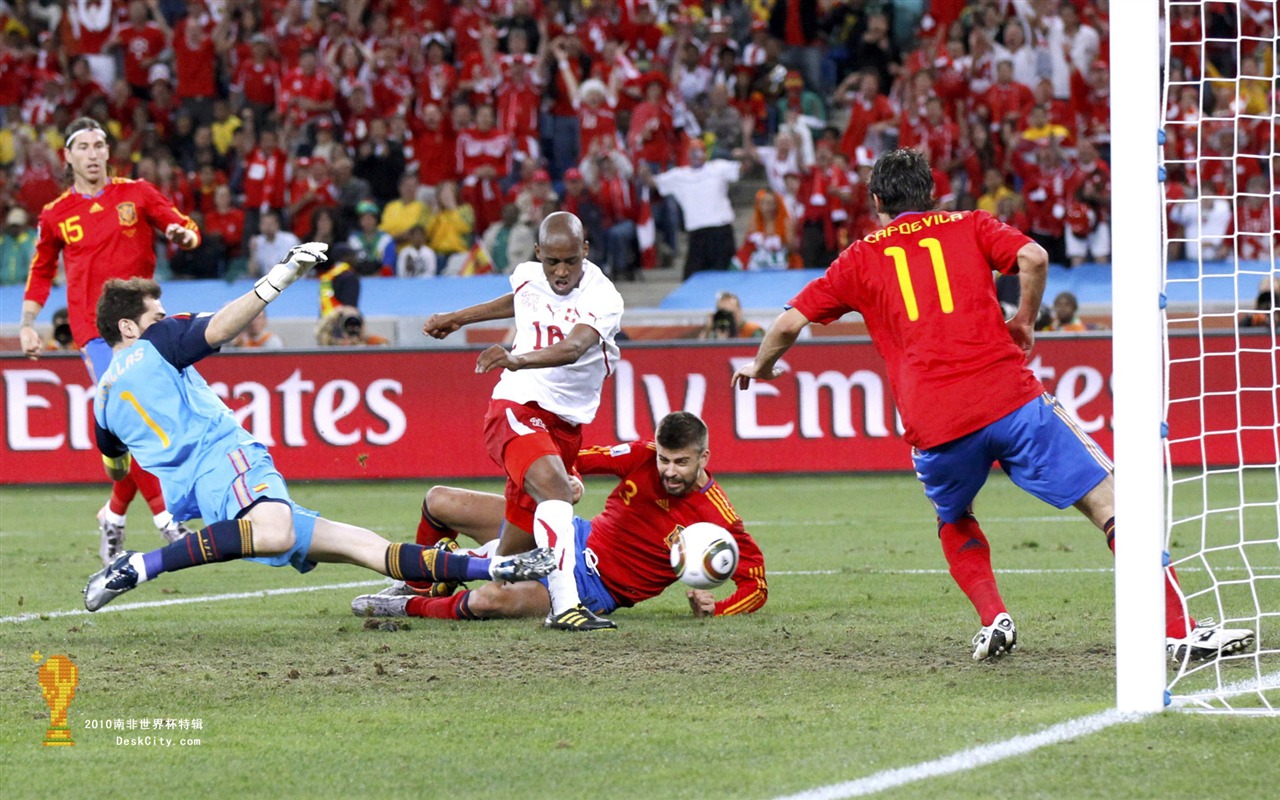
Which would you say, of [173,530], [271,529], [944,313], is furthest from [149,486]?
[944,313]

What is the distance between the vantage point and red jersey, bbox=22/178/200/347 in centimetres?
1036

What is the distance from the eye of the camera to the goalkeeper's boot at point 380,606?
25.7 ft

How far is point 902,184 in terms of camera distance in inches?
249

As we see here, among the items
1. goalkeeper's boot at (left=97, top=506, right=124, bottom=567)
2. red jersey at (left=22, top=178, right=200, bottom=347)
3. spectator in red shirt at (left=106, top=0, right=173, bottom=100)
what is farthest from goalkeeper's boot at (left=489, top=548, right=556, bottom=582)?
spectator in red shirt at (left=106, top=0, right=173, bottom=100)

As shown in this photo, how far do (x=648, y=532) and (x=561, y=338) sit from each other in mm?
977

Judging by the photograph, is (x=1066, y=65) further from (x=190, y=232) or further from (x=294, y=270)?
(x=294, y=270)

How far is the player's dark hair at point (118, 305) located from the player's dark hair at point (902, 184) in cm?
314

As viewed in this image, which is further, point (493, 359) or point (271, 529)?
point (271, 529)

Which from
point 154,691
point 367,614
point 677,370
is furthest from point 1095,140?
point 154,691

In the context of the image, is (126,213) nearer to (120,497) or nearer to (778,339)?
(120,497)

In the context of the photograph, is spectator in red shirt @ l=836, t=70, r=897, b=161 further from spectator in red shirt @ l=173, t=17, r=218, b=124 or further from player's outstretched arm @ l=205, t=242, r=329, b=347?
player's outstretched arm @ l=205, t=242, r=329, b=347

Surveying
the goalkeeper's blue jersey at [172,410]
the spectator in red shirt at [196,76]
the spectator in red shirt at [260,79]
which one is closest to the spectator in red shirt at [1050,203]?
the spectator in red shirt at [260,79]

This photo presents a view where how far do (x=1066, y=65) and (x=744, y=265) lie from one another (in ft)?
16.2

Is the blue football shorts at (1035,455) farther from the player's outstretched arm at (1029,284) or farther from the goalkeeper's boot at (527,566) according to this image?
the goalkeeper's boot at (527,566)
